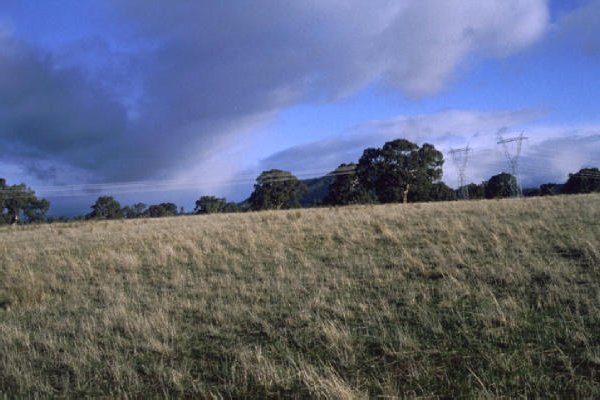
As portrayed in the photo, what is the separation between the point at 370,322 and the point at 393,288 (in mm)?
1684

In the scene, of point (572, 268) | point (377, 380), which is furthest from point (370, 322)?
point (572, 268)

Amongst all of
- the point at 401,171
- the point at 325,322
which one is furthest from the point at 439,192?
the point at 325,322

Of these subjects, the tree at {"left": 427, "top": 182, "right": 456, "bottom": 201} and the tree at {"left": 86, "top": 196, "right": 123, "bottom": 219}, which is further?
the tree at {"left": 86, "top": 196, "right": 123, "bottom": 219}

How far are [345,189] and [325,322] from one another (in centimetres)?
6052

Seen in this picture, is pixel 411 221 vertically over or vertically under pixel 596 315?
→ over

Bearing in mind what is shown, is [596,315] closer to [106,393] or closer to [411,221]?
[106,393]

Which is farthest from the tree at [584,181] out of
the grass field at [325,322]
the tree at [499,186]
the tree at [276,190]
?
the grass field at [325,322]

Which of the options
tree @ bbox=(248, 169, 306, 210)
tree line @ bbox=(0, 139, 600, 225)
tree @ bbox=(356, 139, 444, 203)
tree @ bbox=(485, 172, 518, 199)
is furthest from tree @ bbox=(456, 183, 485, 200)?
tree @ bbox=(248, 169, 306, 210)

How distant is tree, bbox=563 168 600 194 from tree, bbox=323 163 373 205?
45.3m

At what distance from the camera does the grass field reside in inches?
163

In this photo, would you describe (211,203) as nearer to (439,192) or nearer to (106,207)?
(106,207)

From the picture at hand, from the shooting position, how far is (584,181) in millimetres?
76000

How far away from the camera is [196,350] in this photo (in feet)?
17.0

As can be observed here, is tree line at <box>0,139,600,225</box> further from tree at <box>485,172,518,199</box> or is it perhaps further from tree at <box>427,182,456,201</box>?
tree at <box>485,172,518,199</box>
